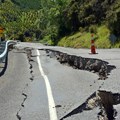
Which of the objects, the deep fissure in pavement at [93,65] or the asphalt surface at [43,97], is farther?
the deep fissure in pavement at [93,65]

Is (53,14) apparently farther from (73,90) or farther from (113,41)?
(73,90)

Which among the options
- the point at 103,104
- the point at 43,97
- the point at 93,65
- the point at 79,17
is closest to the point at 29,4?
the point at 79,17

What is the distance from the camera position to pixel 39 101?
28.4ft

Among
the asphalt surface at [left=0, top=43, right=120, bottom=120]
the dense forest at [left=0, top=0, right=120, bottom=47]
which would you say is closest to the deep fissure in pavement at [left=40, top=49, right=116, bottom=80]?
the asphalt surface at [left=0, top=43, right=120, bottom=120]

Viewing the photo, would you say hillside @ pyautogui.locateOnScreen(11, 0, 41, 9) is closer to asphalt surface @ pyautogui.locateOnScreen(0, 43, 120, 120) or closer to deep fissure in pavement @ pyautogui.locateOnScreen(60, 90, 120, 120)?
asphalt surface @ pyautogui.locateOnScreen(0, 43, 120, 120)

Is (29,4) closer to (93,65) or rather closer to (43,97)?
(93,65)

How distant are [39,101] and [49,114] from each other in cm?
151

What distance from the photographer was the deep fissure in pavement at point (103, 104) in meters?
6.29

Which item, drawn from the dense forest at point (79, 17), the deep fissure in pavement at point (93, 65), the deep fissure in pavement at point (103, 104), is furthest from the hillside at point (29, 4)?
the deep fissure in pavement at point (103, 104)

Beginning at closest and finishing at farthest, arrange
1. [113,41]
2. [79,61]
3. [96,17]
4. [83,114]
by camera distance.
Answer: [83,114] → [79,61] → [113,41] → [96,17]

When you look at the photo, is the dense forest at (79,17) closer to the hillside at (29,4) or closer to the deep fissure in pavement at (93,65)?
the deep fissure in pavement at (93,65)

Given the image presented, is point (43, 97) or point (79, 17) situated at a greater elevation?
point (79, 17)

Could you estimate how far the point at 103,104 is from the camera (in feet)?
22.5

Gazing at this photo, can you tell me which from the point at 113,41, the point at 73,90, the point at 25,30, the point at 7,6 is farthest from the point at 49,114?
the point at 7,6
